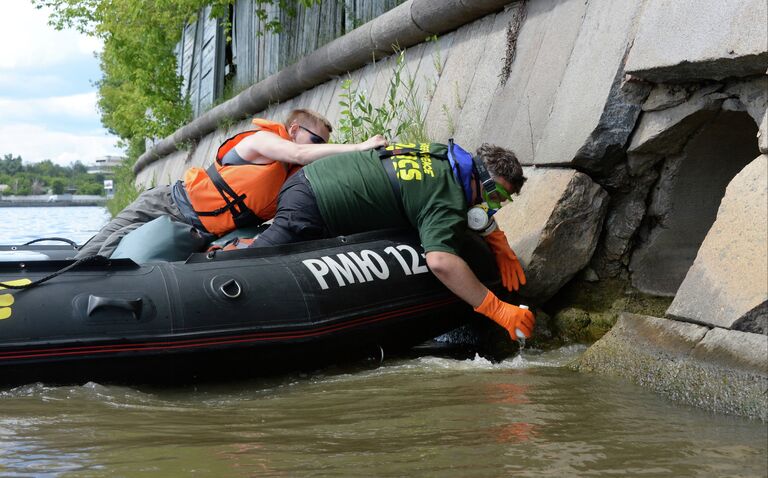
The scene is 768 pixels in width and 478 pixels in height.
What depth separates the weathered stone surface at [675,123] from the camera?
4.64 m

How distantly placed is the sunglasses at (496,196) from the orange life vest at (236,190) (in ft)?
3.91

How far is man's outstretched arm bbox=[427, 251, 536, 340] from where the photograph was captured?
15.0ft

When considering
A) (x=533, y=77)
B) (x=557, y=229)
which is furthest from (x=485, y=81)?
(x=557, y=229)

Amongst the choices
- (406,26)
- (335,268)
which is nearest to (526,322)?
(335,268)

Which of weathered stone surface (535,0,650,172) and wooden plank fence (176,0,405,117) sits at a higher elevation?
wooden plank fence (176,0,405,117)

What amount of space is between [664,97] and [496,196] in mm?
1005

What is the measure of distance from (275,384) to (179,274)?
2.24 ft

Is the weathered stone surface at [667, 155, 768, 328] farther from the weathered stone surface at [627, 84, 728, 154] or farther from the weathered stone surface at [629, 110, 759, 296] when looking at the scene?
the weathered stone surface at [629, 110, 759, 296]

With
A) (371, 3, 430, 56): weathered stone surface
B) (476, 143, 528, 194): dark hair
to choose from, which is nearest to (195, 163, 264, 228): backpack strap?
(476, 143, 528, 194): dark hair

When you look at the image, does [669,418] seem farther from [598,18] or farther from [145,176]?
[145,176]

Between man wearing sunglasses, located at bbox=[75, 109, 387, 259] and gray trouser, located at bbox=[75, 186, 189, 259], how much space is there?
10 mm

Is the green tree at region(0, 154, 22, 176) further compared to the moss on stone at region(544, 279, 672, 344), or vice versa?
the green tree at region(0, 154, 22, 176)

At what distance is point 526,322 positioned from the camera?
15.3ft

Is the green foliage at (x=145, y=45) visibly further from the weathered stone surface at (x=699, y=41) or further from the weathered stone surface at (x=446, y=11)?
the weathered stone surface at (x=699, y=41)
